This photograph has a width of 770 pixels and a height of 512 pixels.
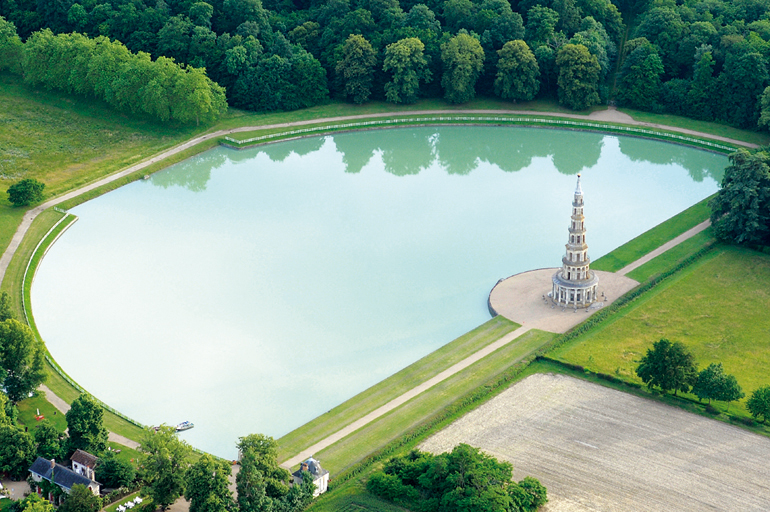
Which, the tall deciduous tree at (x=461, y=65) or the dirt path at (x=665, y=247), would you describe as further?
the tall deciduous tree at (x=461, y=65)

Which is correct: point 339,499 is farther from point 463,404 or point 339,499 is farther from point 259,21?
point 259,21

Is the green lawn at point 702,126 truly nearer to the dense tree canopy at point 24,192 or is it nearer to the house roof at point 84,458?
the dense tree canopy at point 24,192

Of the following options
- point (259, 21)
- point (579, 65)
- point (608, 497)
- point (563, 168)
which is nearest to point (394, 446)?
point (608, 497)

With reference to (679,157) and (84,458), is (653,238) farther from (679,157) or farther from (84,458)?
(84,458)

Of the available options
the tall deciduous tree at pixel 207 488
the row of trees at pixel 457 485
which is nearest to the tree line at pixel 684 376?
the row of trees at pixel 457 485

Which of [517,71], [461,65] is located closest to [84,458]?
[461,65]
